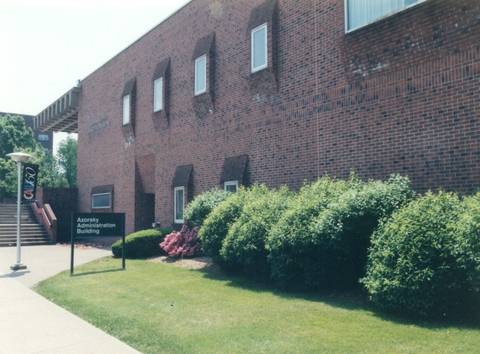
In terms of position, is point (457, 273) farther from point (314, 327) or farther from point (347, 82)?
point (347, 82)

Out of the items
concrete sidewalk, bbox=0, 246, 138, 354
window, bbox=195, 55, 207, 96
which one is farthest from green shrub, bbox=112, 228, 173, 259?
window, bbox=195, 55, 207, 96

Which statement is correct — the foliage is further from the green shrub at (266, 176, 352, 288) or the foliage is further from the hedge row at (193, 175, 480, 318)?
the green shrub at (266, 176, 352, 288)

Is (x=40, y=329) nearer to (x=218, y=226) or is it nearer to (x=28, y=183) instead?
(x=218, y=226)

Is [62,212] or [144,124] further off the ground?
[144,124]

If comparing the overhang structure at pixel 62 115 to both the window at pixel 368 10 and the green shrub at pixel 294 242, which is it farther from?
the green shrub at pixel 294 242

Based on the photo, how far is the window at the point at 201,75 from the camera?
16078mm

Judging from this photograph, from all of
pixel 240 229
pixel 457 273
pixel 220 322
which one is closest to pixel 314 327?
pixel 220 322

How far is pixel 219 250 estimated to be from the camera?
10594 millimetres

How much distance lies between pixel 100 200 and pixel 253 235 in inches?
644

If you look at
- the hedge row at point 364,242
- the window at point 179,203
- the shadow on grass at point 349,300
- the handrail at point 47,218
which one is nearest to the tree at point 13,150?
the handrail at point 47,218

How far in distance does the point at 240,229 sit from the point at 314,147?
3.29 metres

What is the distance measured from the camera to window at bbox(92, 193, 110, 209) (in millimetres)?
23089

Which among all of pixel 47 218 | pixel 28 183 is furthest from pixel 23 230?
pixel 28 183

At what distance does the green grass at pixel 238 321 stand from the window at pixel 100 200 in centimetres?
1324
